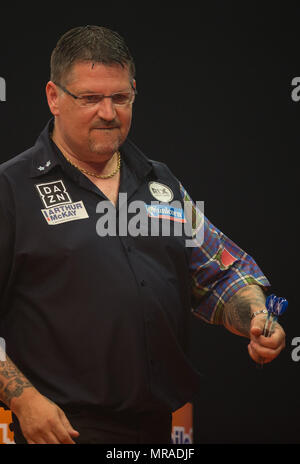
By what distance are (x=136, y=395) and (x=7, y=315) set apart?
0.45 m

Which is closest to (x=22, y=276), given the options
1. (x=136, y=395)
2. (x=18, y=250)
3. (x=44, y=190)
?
(x=18, y=250)

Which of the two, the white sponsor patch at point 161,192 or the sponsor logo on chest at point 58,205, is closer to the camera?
the sponsor logo on chest at point 58,205

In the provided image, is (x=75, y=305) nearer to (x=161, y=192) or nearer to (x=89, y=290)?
(x=89, y=290)

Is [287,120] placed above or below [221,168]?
above

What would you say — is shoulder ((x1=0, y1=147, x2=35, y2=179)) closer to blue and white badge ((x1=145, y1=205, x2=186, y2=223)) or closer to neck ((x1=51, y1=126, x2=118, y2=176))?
neck ((x1=51, y1=126, x2=118, y2=176))

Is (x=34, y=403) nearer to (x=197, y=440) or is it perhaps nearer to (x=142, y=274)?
(x=142, y=274)

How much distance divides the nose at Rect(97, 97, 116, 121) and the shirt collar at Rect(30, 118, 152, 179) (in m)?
0.21

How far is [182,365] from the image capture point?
2311 millimetres

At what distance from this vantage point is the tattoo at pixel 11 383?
2.02 meters

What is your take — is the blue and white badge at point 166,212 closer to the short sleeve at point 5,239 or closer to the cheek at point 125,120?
the cheek at point 125,120

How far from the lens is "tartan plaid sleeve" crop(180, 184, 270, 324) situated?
2.46 meters

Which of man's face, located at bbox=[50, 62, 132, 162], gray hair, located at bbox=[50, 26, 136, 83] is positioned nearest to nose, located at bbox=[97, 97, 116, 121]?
man's face, located at bbox=[50, 62, 132, 162]
